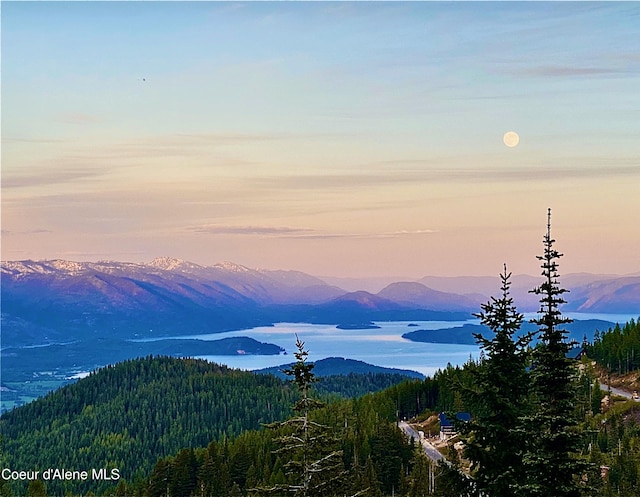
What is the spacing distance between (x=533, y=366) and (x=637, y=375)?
102774 mm

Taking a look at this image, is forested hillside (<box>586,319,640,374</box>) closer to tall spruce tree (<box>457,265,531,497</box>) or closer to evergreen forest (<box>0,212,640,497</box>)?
evergreen forest (<box>0,212,640,497</box>)

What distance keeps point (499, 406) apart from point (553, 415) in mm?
2940

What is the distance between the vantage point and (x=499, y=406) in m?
20.7

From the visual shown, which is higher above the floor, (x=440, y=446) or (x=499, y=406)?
(x=499, y=406)

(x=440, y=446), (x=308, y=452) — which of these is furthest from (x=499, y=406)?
(x=440, y=446)

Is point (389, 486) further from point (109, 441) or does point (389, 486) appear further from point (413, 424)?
point (109, 441)

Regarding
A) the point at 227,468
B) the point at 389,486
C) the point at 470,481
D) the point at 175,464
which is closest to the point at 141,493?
the point at 175,464

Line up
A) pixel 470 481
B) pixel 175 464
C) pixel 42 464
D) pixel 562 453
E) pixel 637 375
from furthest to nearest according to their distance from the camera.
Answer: pixel 42 464, pixel 637 375, pixel 175 464, pixel 470 481, pixel 562 453

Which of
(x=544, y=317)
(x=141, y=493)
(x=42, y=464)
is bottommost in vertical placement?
(x=42, y=464)

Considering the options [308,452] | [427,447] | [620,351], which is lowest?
[427,447]

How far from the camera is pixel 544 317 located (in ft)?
60.0

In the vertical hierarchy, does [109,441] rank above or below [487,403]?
below

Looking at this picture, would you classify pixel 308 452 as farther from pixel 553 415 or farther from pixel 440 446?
pixel 440 446

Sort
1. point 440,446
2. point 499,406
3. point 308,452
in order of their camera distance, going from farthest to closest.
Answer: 1. point 440,446
2. point 499,406
3. point 308,452
